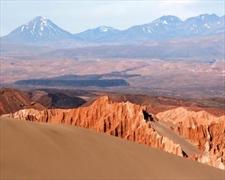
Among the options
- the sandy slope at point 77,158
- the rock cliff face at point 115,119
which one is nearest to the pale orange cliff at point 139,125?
the rock cliff face at point 115,119

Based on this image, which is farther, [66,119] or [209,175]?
[66,119]

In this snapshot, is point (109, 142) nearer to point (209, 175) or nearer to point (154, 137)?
point (209, 175)

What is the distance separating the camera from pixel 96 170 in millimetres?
15898

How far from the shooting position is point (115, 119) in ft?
153

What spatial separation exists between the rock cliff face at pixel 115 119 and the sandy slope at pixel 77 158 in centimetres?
2090

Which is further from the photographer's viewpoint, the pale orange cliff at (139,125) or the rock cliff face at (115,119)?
the pale orange cliff at (139,125)

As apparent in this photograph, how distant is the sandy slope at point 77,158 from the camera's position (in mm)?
14242

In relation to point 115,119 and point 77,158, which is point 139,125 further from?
point 77,158

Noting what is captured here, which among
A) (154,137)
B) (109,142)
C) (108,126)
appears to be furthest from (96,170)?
(108,126)

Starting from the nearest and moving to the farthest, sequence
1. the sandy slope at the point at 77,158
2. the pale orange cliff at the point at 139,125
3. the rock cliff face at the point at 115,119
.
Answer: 1. the sandy slope at the point at 77,158
2. the rock cliff face at the point at 115,119
3. the pale orange cliff at the point at 139,125

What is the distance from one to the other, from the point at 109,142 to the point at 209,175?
11.3 feet

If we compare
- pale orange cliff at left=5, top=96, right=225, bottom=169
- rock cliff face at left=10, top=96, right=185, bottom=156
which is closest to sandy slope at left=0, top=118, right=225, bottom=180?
rock cliff face at left=10, top=96, right=185, bottom=156

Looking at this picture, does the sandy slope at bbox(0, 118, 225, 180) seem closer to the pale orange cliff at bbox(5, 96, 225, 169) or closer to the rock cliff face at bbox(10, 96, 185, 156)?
the rock cliff face at bbox(10, 96, 185, 156)

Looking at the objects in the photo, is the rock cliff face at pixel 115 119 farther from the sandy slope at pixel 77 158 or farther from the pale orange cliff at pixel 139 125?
the sandy slope at pixel 77 158
